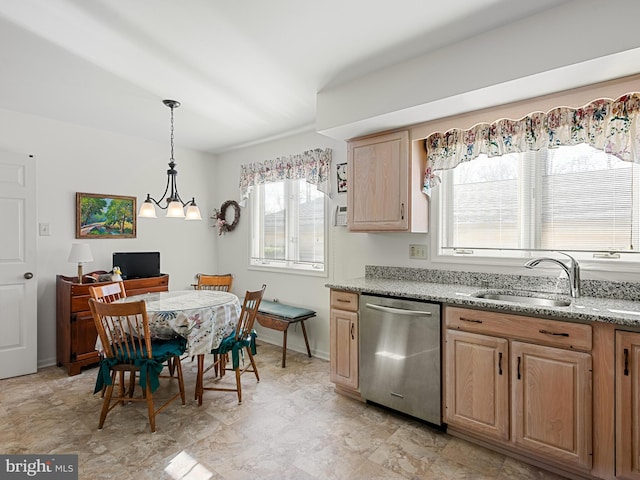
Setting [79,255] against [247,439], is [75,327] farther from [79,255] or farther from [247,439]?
[247,439]

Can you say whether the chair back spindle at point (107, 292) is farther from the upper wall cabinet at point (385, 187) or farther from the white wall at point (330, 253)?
the upper wall cabinet at point (385, 187)

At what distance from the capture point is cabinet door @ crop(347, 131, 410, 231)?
2.82m

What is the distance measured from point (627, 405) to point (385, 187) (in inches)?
78.2

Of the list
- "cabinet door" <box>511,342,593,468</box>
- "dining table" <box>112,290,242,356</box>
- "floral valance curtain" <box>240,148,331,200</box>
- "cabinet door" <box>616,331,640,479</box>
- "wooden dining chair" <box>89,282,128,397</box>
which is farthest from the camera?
"floral valance curtain" <box>240,148,331,200</box>

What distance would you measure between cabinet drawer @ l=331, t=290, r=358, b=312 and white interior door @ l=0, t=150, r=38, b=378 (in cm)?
296

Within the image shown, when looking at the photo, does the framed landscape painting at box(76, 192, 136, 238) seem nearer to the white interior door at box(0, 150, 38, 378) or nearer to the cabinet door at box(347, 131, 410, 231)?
the white interior door at box(0, 150, 38, 378)

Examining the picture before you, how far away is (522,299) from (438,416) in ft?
3.31

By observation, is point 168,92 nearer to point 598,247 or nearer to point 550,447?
point 598,247

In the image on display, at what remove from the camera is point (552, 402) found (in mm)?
1918

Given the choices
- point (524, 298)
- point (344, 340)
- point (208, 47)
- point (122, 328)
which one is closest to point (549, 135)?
point (524, 298)

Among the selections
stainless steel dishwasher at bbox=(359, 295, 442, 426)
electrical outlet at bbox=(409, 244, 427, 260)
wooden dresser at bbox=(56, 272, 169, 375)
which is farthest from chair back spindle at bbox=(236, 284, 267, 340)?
wooden dresser at bbox=(56, 272, 169, 375)

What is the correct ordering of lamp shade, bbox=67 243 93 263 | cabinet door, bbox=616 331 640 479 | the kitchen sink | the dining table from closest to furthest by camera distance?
cabinet door, bbox=616 331 640 479 < the kitchen sink < the dining table < lamp shade, bbox=67 243 93 263

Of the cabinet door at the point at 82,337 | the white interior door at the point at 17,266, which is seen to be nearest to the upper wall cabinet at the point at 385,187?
the cabinet door at the point at 82,337

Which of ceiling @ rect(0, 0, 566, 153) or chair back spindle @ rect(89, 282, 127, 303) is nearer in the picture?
ceiling @ rect(0, 0, 566, 153)
